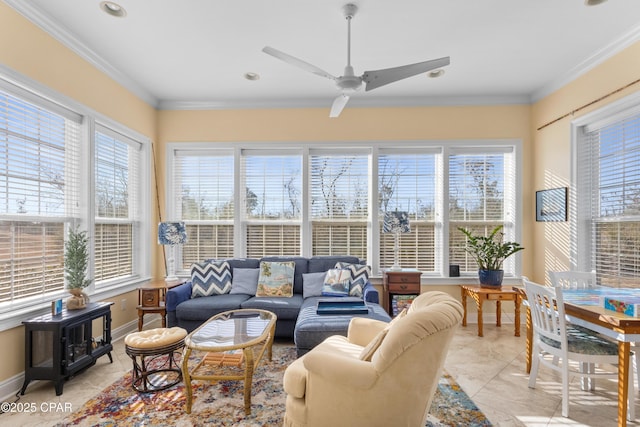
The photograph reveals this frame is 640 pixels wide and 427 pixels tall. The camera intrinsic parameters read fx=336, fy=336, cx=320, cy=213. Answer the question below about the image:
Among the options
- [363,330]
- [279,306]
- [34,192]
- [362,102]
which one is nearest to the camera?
[363,330]

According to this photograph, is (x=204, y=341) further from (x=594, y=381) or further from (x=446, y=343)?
(x=594, y=381)

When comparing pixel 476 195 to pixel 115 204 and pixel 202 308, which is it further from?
pixel 115 204

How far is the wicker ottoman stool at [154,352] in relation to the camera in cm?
255

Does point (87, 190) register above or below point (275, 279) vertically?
above

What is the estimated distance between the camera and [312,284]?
4188 mm

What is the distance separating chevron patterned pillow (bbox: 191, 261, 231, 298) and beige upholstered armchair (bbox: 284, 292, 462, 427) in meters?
2.47

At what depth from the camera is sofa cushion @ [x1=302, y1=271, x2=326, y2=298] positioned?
4.12 m

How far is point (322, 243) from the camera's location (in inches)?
194

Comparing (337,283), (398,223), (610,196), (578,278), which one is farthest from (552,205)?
(337,283)

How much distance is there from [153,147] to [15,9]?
89.4 inches

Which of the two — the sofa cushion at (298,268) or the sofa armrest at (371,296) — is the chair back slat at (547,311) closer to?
the sofa armrest at (371,296)

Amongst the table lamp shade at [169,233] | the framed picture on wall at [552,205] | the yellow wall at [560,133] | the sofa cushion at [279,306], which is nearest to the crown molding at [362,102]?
the yellow wall at [560,133]

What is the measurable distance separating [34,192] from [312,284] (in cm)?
293

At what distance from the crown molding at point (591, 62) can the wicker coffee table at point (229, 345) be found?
13.8 ft
